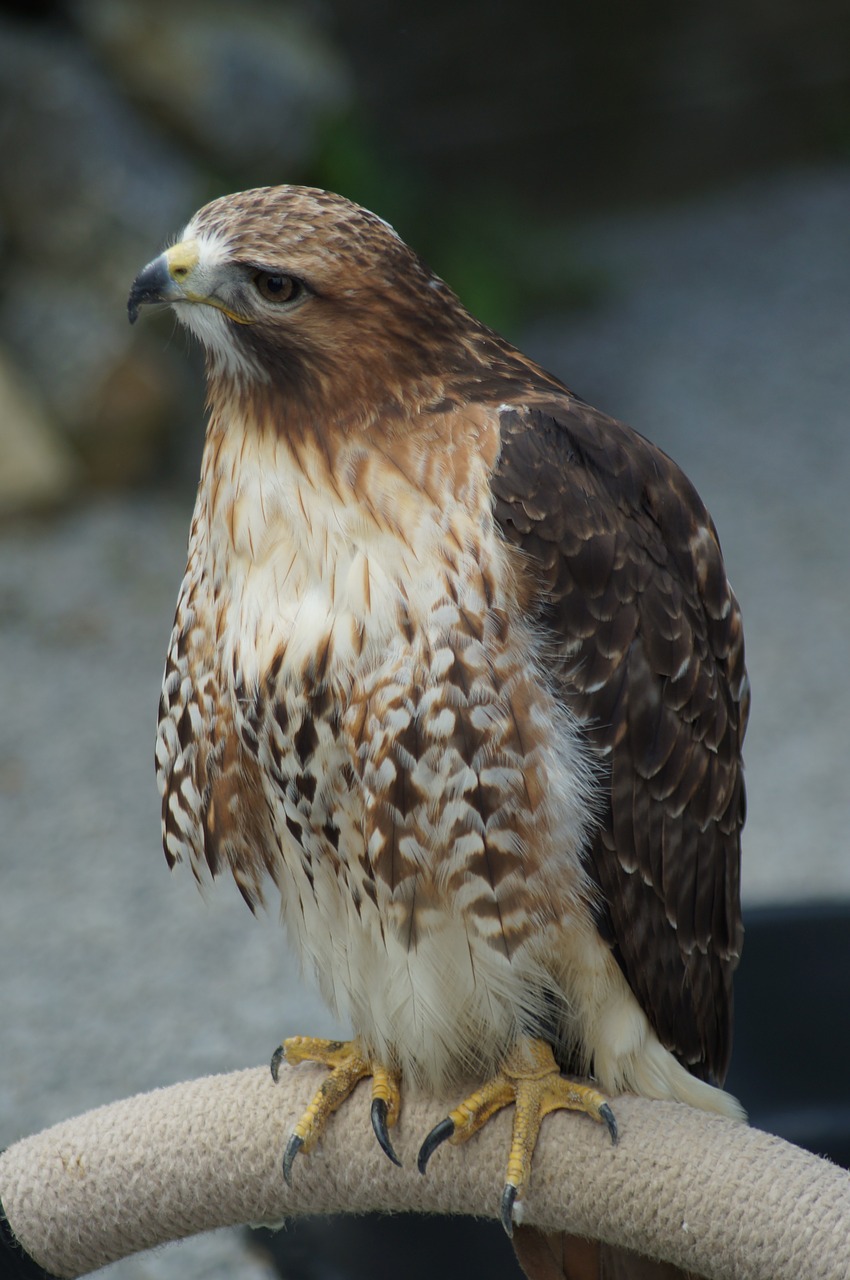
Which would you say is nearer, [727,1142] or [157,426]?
[727,1142]

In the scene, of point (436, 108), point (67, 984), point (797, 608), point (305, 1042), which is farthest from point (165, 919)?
point (436, 108)

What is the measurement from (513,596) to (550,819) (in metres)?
0.27

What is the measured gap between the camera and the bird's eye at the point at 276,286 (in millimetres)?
1656

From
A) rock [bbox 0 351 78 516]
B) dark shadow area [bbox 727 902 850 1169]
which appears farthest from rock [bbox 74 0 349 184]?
dark shadow area [bbox 727 902 850 1169]

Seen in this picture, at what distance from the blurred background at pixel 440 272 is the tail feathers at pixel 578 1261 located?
2.31ft

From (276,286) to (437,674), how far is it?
48cm

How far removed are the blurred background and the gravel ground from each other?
0.01m

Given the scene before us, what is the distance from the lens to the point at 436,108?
818 centimetres

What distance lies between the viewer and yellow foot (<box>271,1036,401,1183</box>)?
73.2 inches

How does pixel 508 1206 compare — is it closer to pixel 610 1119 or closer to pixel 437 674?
pixel 610 1119

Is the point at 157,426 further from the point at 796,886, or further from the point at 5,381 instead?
the point at 796,886

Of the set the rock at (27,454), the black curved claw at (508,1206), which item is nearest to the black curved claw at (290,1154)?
the black curved claw at (508,1206)

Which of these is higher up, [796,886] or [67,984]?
[796,886]

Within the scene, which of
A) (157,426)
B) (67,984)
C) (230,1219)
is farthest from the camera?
(157,426)
